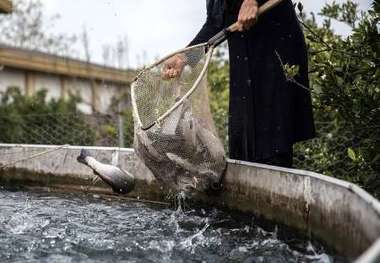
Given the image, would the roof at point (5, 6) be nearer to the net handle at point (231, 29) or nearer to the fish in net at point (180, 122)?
the fish in net at point (180, 122)

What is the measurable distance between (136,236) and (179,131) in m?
0.69

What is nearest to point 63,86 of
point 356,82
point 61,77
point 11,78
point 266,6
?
point 61,77

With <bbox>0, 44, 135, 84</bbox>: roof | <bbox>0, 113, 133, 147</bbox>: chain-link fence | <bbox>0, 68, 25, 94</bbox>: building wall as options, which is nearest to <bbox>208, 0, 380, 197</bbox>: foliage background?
<bbox>0, 113, 133, 147</bbox>: chain-link fence

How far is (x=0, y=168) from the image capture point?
4863 mm

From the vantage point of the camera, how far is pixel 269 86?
11.0ft

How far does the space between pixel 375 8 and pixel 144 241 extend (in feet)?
5.34

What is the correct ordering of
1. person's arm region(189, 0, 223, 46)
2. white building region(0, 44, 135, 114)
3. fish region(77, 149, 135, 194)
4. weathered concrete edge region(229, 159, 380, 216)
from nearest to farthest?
1. weathered concrete edge region(229, 159, 380, 216)
2. person's arm region(189, 0, 223, 46)
3. fish region(77, 149, 135, 194)
4. white building region(0, 44, 135, 114)

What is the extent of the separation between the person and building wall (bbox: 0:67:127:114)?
12459 mm

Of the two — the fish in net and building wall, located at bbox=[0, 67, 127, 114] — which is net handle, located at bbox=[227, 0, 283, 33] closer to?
the fish in net

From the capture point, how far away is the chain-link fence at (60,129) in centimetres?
775

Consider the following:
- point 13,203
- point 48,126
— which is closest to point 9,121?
point 48,126

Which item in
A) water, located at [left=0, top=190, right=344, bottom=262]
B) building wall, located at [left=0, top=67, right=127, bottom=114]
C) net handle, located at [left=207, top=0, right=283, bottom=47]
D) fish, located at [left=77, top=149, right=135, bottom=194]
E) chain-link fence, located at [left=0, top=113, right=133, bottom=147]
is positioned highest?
building wall, located at [left=0, top=67, right=127, bottom=114]

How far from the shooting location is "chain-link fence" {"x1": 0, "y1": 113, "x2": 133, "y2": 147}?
7.75m

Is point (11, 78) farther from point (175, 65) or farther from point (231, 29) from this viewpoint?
point (231, 29)
